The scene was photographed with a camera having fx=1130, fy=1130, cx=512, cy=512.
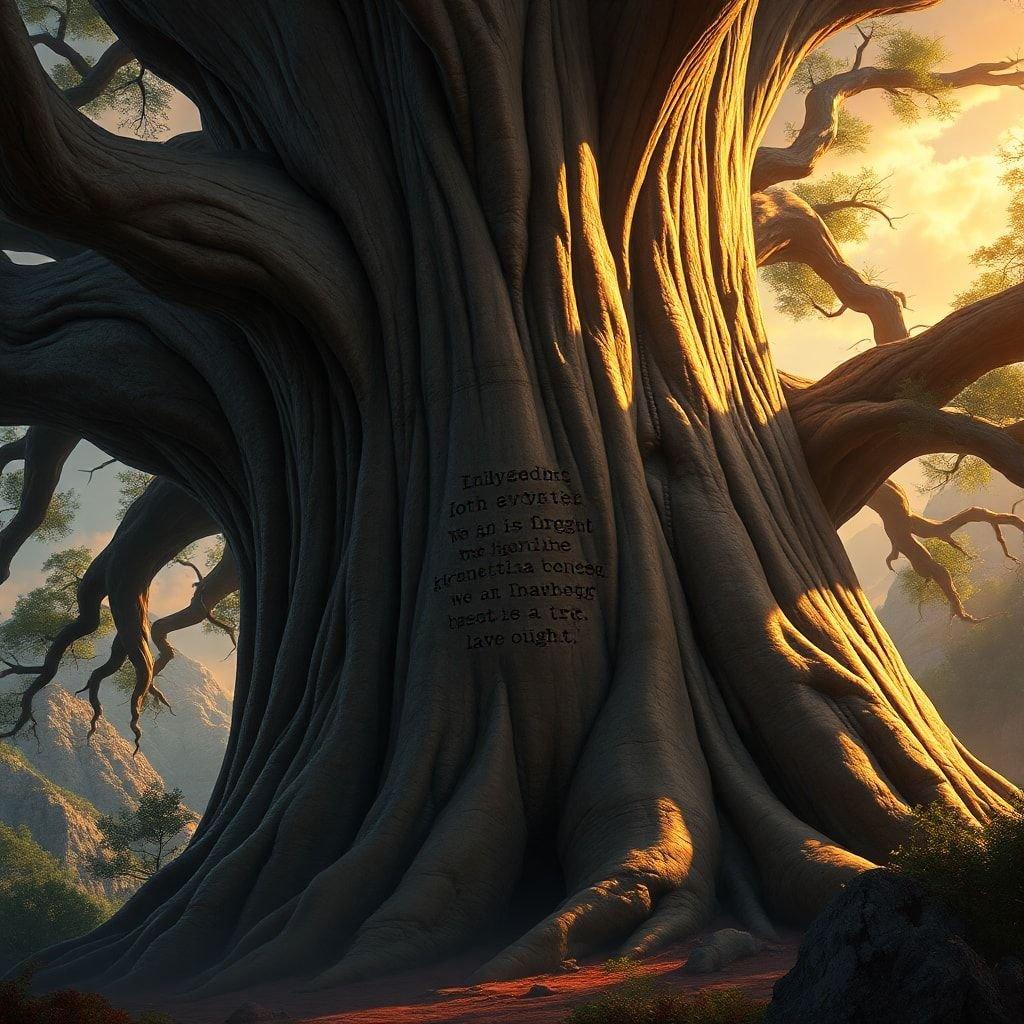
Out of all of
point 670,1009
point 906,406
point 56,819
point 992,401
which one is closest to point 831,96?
point 992,401

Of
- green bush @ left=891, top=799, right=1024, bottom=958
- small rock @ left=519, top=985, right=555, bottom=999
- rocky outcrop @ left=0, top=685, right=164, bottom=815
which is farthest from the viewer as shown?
rocky outcrop @ left=0, top=685, right=164, bottom=815

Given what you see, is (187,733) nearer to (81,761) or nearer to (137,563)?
(81,761)

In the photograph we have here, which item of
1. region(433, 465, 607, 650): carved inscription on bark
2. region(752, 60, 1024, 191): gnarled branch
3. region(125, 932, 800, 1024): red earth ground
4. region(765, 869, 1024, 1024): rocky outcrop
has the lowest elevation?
region(125, 932, 800, 1024): red earth ground

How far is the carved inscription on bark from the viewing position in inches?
250

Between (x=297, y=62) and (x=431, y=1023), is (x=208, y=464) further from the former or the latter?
(x=431, y=1023)

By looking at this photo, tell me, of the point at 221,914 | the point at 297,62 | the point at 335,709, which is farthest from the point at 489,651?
the point at 297,62

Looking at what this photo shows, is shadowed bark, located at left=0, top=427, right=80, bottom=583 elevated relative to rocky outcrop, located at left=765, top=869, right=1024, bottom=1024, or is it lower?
elevated

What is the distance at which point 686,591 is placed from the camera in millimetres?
6977

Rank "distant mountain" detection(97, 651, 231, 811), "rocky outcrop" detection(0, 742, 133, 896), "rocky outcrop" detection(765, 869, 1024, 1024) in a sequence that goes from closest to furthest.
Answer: "rocky outcrop" detection(765, 869, 1024, 1024), "rocky outcrop" detection(0, 742, 133, 896), "distant mountain" detection(97, 651, 231, 811)

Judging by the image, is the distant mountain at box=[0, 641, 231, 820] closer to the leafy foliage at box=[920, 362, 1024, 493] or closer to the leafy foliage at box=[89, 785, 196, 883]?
the leafy foliage at box=[89, 785, 196, 883]

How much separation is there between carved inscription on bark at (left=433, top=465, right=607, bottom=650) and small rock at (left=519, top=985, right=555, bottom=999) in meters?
2.30

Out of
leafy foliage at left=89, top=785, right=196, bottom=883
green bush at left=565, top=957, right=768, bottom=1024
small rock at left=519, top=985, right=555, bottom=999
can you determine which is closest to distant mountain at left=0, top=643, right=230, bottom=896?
leafy foliage at left=89, top=785, right=196, bottom=883

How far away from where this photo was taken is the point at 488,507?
656 centimetres

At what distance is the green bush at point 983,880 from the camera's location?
10.4ft
